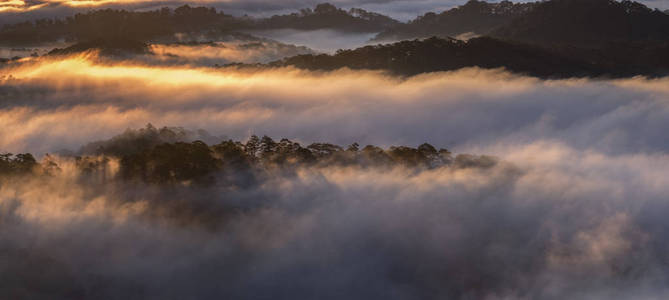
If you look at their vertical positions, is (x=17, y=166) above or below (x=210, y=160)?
below

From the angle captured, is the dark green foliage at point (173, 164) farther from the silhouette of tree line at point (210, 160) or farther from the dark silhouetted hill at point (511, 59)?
the dark silhouetted hill at point (511, 59)

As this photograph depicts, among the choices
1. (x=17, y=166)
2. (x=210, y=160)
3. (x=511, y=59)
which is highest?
(x=511, y=59)

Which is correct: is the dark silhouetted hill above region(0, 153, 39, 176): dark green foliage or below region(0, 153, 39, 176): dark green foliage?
above

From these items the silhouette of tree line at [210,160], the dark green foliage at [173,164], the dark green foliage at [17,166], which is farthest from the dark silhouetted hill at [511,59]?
the dark green foliage at [17,166]

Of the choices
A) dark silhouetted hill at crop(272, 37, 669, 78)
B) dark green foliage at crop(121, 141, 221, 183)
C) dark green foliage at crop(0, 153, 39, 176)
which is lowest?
dark green foliage at crop(0, 153, 39, 176)

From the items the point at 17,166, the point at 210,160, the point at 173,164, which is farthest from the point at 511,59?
the point at 17,166

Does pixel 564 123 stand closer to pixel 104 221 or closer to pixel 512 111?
pixel 512 111

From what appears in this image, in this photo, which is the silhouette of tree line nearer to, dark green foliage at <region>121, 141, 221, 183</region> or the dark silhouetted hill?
dark green foliage at <region>121, 141, 221, 183</region>

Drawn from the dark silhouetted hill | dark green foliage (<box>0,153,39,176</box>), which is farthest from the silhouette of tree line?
the dark silhouetted hill

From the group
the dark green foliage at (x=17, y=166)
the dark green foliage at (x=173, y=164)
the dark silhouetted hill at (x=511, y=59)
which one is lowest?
the dark green foliage at (x=17, y=166)

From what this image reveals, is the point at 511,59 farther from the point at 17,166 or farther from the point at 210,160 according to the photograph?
the point at 17,166

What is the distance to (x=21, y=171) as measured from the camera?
7919 cm

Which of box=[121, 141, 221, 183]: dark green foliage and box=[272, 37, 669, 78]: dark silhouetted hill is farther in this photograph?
box=[272, 37, 669, 78]: dark silhouetted hill

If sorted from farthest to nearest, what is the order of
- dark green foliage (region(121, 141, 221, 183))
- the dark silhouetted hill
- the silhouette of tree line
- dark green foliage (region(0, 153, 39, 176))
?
the dark silhouetted hill
dark green foliage (region(0, 153, 39, 176))
the silhouette of tree line
dark green foliage (region(121, 141, 221, 183))
